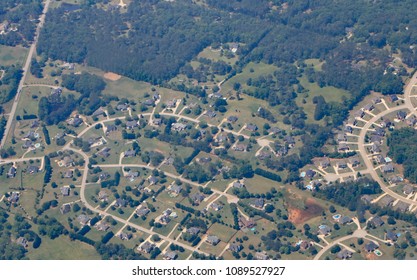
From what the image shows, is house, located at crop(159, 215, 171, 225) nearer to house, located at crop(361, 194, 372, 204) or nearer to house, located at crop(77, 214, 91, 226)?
house, located at crop(77, 214, 91, 226)

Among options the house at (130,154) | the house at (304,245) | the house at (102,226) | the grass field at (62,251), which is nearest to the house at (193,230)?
the house at (102,226)

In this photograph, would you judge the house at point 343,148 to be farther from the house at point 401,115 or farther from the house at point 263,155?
the house at point 401,115

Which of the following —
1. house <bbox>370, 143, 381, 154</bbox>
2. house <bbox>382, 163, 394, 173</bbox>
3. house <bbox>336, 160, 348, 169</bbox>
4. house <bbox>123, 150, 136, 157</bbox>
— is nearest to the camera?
house <bbox>382, 163, 394, 173</bbox>

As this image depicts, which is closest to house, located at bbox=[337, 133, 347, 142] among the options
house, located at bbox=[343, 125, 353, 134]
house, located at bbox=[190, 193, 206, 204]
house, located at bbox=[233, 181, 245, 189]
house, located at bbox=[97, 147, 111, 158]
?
house, located at bbox=[343, 125, 353, 134]

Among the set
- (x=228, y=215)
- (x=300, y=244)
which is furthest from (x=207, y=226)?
(x=300, y=244)

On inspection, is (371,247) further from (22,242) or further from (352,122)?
(22,242)
